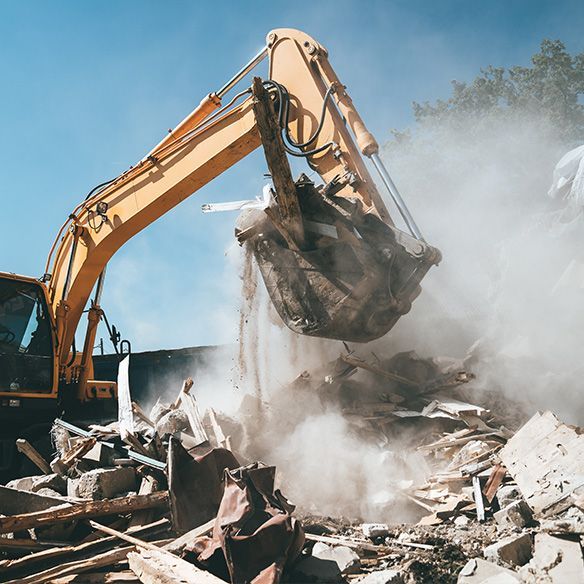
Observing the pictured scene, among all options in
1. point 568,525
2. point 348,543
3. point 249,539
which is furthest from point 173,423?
point 568,525

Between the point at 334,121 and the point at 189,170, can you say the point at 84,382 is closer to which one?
the point at 189,170

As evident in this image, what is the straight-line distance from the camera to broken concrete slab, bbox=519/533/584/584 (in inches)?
113

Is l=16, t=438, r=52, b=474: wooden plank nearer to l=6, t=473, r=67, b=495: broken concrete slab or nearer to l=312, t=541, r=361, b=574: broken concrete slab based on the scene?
l=6, t=473, r=67, b=495: broken concrete slab

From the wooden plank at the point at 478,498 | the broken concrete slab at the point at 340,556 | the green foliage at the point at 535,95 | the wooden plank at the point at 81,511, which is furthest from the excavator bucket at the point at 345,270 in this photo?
the green foliage at the point at 535,95

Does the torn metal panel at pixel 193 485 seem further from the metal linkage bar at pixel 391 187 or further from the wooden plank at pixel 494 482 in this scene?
the metal linkage bar at pixel 391 187

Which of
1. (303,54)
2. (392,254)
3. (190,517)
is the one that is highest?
(303,54)

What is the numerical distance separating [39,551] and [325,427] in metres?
3.51

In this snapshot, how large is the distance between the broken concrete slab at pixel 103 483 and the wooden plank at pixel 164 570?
4.34 feet

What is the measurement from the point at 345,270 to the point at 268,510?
7.61 feet

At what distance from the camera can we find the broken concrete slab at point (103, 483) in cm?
479

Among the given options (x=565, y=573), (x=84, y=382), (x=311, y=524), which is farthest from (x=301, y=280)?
(x=84, y=382)

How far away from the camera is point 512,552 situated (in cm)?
333

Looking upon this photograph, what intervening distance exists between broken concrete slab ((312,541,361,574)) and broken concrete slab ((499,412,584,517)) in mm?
1653

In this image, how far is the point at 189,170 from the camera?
5.98 metres
